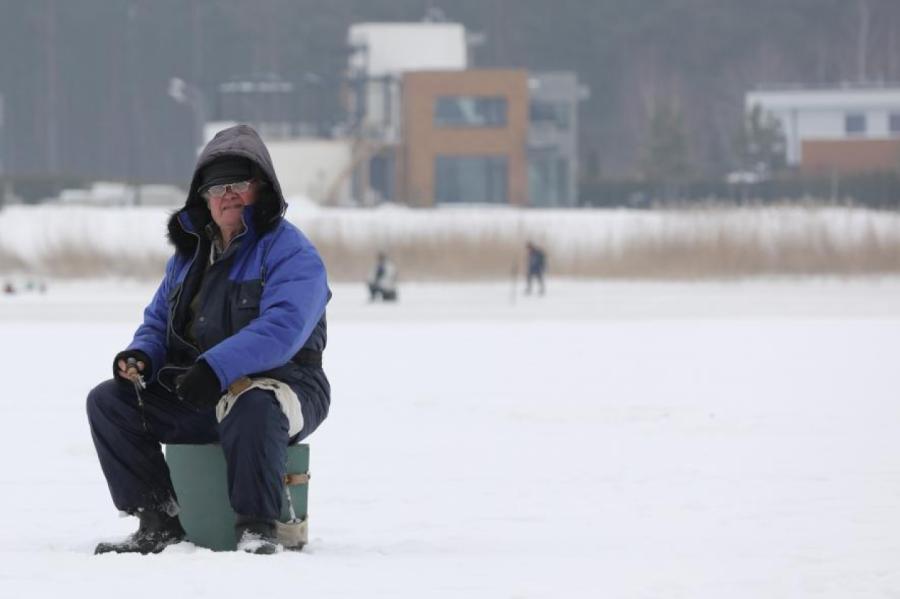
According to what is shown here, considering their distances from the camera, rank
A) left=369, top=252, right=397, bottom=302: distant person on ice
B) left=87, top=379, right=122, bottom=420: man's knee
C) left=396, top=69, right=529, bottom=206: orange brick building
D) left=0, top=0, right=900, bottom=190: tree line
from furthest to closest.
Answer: left=0, top=0, right=900, bottom=190: tree line
left=396, top=69, right=529, bottom=206: orange brick building
left=369, top=252, right=397, bottom=302: distant person on ice
left=87, top=379, right=122, bottom=420: man's knee

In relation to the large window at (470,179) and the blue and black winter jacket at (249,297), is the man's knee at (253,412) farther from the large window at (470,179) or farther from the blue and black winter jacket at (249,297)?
the large window at (470,179)

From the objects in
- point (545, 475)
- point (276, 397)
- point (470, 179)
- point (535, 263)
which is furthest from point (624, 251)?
point (276, 397)

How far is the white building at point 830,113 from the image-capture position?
7769 cm

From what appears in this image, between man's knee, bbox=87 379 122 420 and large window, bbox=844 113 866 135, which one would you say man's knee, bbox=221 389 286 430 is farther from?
large window, bbox=844 113 866 135

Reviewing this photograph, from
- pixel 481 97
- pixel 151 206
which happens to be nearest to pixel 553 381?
pixel 151 206

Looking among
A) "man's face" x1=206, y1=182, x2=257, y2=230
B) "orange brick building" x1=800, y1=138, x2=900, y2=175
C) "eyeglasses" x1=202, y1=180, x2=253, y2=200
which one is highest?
"eyeglasses" x1=202, y1=180, x2=253, y2=200

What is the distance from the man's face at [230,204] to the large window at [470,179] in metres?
60.6

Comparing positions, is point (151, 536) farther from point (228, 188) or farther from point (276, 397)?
point (228, 188)

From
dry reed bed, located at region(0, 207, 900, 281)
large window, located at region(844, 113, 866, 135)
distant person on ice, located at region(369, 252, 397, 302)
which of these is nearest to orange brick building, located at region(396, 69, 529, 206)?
large window, located at region(844, 113, 866, 135)

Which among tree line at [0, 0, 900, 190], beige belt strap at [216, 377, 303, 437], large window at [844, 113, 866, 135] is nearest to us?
beige belt strap at [216, 377, 303, 437]

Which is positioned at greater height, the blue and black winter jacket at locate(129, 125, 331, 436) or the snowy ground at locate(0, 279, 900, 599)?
the blue and black winter jacket at locate(129, 125, 331, 436)

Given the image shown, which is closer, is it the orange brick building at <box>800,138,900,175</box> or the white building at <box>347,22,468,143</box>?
the white building at <box>347,22,468,143</box>

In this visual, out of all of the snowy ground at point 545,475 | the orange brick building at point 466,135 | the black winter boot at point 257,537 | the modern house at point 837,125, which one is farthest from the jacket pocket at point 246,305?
the modern house at point 837,125

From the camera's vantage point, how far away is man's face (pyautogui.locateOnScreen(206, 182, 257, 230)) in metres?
6.42
